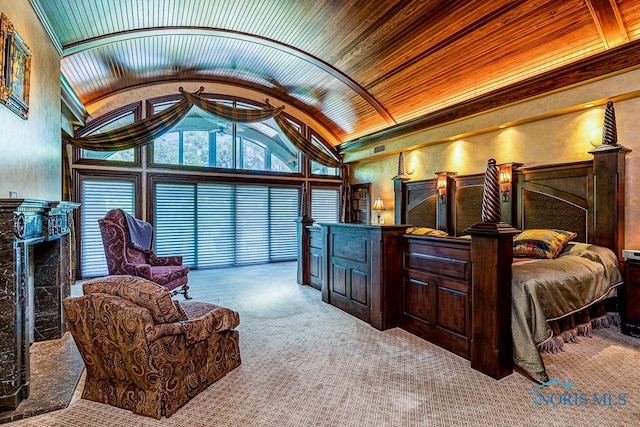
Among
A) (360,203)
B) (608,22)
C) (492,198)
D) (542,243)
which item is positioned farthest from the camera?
(360,203)

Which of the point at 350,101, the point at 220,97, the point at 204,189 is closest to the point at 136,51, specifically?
the point at 220,97

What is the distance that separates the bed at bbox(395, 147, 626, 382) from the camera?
2.48 metres

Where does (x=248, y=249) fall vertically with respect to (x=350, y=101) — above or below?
below

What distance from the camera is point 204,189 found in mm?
7027

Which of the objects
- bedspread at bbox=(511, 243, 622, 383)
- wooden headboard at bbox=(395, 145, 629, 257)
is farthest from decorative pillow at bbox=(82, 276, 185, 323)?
wooden headboard at bbox=(395, 145, 629, 257)

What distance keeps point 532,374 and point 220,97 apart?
7192 mm

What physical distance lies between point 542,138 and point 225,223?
20.2 ft

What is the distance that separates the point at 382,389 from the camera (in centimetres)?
227

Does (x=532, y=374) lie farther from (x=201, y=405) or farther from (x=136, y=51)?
(x=136, y=51)

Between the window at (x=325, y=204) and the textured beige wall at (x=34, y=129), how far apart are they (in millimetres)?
5540

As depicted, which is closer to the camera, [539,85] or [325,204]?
[539,85]

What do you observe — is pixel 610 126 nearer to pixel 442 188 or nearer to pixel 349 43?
pixel 442 188

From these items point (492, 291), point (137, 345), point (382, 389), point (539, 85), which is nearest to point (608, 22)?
point (539, 85)

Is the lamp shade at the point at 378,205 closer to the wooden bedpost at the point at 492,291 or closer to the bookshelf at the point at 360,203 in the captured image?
the bookshelf at the point at 360,203
